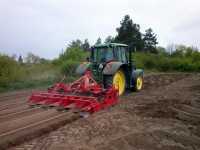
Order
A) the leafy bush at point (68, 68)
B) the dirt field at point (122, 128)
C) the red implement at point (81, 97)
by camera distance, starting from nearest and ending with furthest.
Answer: the dirt field at point (122, 128) → the red implement at point (81, 97) → the leafy bush at point (68, 68)

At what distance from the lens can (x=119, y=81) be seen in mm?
10188

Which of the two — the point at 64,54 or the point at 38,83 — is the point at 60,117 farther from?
the point at 64,54

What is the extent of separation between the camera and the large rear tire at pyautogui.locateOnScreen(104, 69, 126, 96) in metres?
9.48

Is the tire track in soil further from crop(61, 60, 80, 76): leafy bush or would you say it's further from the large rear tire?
crop(61, 60, 80, 76): leafy bush

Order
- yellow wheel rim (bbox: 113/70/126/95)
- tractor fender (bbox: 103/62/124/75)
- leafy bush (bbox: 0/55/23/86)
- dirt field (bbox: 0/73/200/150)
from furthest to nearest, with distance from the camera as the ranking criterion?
leafy bush (bbox: 0/55/23/86)
yellow wheel rim (bbox: 113/70/126/95)
tractor fender (bbox: 103/62/124/75)
dirt field (bbox: 0/73/200/150)

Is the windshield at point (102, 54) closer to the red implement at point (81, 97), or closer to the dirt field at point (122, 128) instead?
the red implement at point (81, 97)

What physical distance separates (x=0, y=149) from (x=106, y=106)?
392 centimetres

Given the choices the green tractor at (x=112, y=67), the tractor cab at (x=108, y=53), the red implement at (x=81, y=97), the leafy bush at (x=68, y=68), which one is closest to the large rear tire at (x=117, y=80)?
the green tractor at (x=112, y=67)

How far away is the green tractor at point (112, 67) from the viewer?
9508 millimetres

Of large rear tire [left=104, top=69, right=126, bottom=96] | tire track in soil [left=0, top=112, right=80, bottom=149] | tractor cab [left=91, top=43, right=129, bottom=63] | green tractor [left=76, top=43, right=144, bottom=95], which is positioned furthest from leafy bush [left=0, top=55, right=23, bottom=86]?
tire track in soil [left=0, top=112, right=80, bottom=149]

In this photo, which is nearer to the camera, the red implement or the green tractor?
the red implement

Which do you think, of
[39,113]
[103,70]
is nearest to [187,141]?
[39,113]

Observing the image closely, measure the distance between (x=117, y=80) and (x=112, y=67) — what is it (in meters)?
0.76

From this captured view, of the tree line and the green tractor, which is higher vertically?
the tree line
